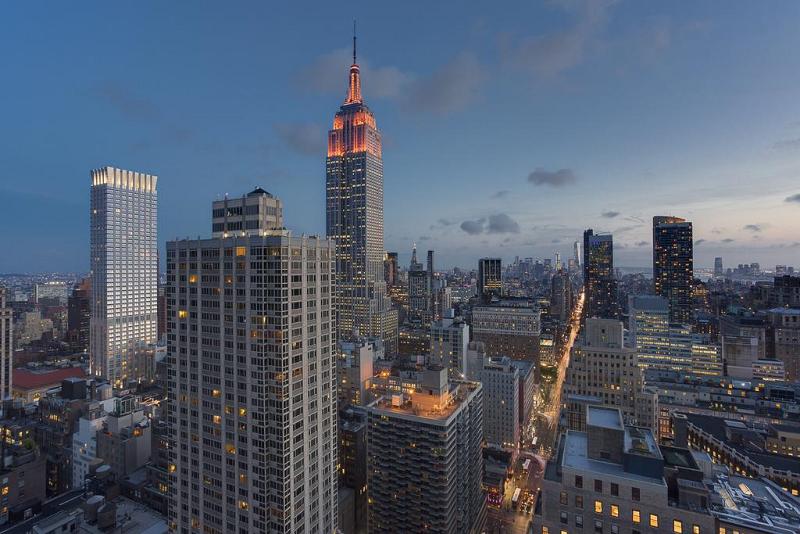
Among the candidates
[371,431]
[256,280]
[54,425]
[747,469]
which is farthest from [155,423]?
[747,469]

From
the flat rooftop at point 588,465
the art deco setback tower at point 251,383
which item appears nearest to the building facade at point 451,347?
the art deco setback tower at point 251,383

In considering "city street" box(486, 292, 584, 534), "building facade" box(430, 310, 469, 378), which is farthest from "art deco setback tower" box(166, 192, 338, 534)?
"building facade" box(430, 310, 469, 378)

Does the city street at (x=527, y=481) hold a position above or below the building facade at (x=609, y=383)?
below

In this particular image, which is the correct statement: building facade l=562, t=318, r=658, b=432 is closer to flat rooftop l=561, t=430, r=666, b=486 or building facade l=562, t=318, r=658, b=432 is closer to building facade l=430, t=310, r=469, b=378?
building facade l=430, t=310, r=469, b=378

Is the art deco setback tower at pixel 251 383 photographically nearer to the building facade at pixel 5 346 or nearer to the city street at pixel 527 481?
the city street at pixel 527 481

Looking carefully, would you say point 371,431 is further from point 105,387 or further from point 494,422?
point 105,387

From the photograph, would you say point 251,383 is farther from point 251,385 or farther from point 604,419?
point 604,419
